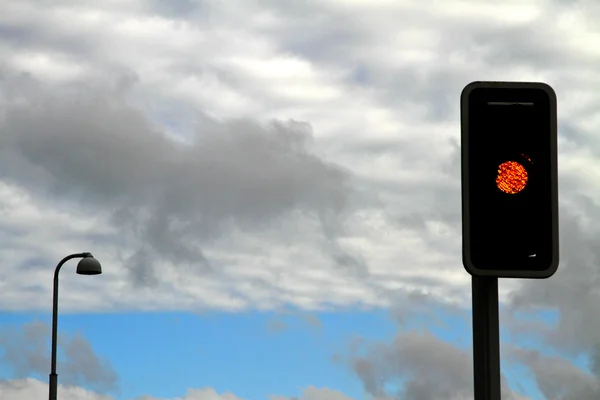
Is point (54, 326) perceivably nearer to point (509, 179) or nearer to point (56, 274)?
point (56, 274)

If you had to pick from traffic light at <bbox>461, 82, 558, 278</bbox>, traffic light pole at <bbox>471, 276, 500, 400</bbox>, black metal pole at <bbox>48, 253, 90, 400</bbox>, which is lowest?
traffic light pole at <bbox>471, 276, 500, 400</bbox>

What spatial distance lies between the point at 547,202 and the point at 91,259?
69.7ft

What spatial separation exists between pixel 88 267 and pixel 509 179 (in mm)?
21163

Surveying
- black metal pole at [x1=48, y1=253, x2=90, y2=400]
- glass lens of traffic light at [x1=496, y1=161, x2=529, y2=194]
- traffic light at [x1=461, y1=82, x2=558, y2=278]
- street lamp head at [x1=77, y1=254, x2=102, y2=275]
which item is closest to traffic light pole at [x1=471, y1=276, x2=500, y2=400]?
traffic light at [x1=461, y1=82, x2=558, y2=278]

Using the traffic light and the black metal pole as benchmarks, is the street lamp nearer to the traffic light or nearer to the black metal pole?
the black metal pole

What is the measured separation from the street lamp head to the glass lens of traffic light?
831 inches

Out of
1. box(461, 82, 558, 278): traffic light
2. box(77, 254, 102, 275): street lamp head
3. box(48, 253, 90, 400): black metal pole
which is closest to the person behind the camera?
box(461, 82, 558, 278): traffic light

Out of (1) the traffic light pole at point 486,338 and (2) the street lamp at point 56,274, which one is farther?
(2) the street lamp at point 56,274

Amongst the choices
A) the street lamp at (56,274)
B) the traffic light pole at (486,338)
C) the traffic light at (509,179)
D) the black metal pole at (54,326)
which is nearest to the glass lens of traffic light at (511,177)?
the traffic light at (509,179)

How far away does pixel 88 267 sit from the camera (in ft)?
81.5

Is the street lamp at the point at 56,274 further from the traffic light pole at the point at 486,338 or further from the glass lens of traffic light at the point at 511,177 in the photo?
the glass lens of traffic light at the point at 511,177

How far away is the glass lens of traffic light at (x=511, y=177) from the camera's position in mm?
4512

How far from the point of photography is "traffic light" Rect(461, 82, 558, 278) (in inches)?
175

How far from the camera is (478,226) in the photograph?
446cm
